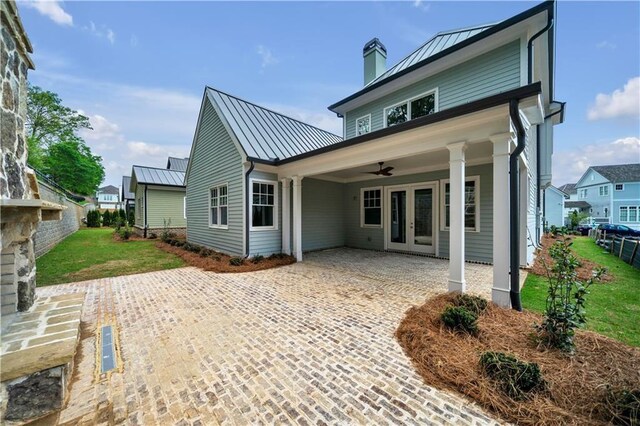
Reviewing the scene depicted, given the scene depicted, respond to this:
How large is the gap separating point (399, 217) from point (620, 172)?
3810 centimetres

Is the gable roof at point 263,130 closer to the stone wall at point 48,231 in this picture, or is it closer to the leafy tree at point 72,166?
the stone wall at point 48,231

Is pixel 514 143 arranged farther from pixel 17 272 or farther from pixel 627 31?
pixel 17 272

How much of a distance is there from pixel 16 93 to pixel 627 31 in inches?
517

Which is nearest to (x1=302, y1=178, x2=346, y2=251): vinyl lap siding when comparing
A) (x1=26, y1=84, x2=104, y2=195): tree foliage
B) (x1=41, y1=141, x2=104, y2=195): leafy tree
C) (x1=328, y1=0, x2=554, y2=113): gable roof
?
(x1=328, y1=0, x2=554, y2=113): gable roof

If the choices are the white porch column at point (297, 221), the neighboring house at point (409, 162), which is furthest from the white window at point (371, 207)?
the white porch column at point (297, 221)

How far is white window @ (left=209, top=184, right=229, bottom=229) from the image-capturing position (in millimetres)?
9375

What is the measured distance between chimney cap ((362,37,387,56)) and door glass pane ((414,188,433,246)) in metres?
6.74

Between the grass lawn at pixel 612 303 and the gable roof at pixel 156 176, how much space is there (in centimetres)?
1814

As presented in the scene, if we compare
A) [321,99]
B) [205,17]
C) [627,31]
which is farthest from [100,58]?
[627,31]

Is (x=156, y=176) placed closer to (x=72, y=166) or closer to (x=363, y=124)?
(x=363, y=124)

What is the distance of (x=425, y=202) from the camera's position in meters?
8.83

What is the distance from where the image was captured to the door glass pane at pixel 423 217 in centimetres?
873

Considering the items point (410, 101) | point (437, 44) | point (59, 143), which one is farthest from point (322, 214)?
point (59, 143)

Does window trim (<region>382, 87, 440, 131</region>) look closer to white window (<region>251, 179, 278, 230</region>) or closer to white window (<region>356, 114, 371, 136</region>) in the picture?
white window (<region>356, 114, 371, 136</region>)
